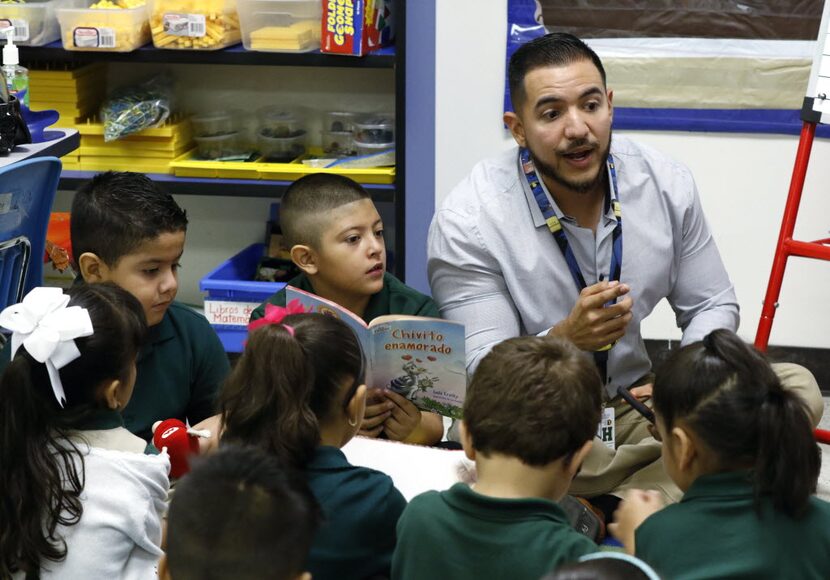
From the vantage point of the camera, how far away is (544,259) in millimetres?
2254

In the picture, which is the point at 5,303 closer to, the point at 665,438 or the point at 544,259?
the point at 544,259

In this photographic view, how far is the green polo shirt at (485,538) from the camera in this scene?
1.29 metres

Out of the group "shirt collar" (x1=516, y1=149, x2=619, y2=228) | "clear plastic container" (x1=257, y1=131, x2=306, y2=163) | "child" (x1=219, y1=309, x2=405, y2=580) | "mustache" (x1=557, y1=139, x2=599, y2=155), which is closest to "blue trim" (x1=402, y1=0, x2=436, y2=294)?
"clear plastic container" (x1=257, y1=131, x2=306, y2=163)

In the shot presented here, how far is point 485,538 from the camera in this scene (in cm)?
131

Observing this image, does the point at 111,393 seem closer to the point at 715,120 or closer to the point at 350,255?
the point at 350,255

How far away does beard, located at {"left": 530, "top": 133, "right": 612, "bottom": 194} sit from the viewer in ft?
7.31

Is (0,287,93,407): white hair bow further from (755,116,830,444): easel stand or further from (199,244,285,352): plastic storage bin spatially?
(755,116,830,444): easel stand

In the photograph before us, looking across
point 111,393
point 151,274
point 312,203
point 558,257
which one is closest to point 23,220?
point 151,274

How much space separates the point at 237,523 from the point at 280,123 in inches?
102

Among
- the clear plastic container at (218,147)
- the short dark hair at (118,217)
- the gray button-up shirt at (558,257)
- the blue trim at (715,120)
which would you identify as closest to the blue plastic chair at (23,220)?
the short dark hair at (118,217)

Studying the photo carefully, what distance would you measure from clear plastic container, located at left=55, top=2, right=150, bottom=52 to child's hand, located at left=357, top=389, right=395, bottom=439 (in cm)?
172

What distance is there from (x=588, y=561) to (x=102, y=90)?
3.06 m

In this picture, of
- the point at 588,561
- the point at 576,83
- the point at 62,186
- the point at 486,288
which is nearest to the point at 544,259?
the point at 486,288

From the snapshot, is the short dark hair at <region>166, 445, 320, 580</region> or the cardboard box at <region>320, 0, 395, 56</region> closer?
the short dark hair at <region>166, 445, 320, 580</region>
